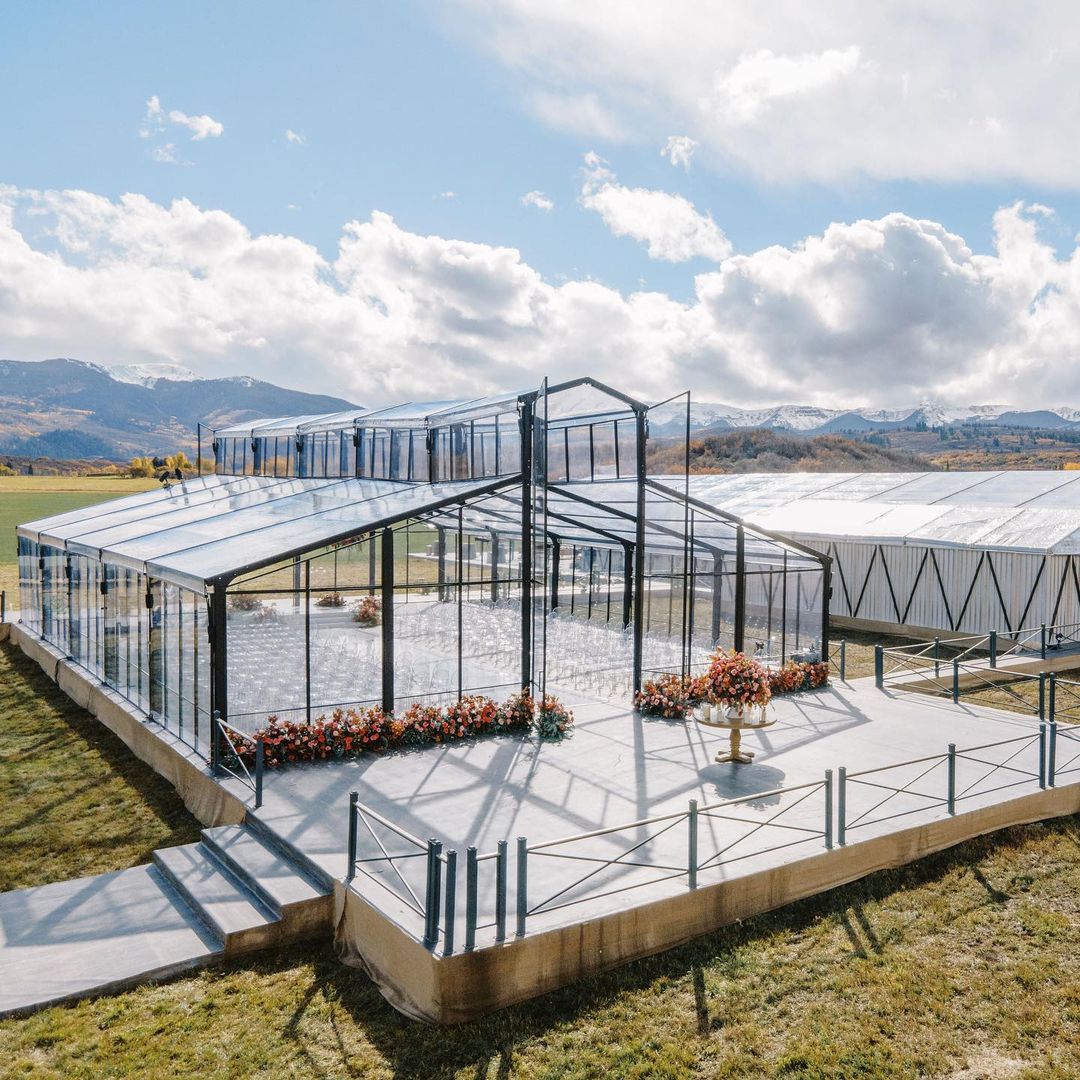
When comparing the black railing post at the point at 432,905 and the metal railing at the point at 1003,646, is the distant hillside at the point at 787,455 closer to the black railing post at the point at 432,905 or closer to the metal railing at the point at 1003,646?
the metal railing at the point at 1003,646

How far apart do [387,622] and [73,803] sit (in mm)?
5534

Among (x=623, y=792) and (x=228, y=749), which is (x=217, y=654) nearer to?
(x=228, y=749)

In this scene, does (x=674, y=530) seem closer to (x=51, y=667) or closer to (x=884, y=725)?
(x=884, y=725)

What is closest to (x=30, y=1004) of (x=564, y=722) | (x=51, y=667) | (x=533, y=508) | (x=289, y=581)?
(x=289, y=581)

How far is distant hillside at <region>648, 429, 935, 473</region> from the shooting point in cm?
10356

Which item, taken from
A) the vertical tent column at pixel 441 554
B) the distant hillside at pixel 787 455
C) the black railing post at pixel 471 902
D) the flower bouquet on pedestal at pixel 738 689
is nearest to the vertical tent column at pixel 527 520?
the vertical tent column at pixel 441 554

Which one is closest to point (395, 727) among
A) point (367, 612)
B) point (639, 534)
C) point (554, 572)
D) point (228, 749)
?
point (228, 749)

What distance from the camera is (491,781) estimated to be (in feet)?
43.0

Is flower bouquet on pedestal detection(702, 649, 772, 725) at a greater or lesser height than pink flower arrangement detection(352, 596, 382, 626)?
lesser

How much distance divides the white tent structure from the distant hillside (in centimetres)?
5749

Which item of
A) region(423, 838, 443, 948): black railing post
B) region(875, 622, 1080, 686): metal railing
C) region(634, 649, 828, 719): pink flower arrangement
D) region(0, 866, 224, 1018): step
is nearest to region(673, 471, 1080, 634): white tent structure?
region(875, 622, 1080, 686): metal railing

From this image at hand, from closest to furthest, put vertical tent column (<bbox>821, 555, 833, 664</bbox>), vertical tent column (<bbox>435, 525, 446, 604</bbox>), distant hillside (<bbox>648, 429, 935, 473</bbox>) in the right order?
vertical tent column (<bbox>435, 525, 446, 604</bbox>) < vertical tent column (<bbox>821, 555, 833, 664</bbox>) < distant hillside (<bbox>648, 429, 935, 473</bbox>)

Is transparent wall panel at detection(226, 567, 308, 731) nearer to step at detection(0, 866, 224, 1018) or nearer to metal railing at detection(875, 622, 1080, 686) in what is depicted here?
step at detection(0, 866, 224, 1018)

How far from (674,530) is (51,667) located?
52.3ft
